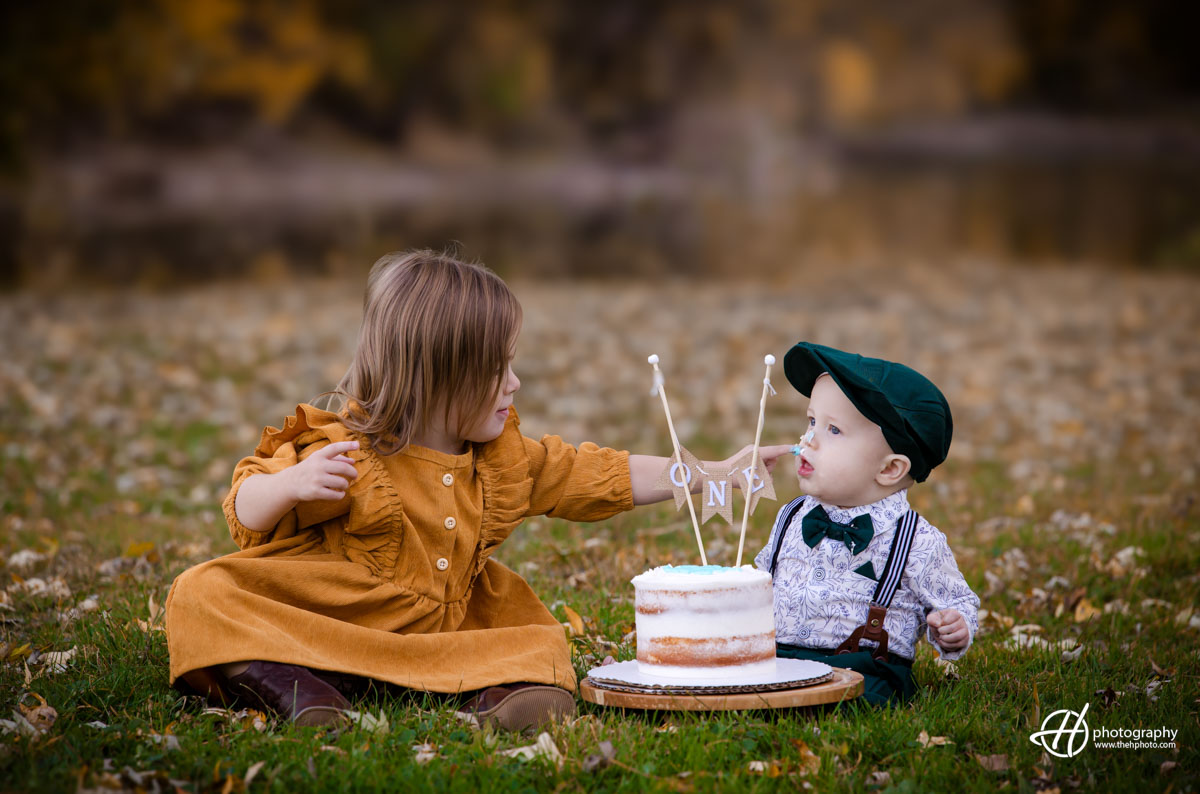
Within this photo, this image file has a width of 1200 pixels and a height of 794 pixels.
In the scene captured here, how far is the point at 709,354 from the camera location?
1305 centimetres

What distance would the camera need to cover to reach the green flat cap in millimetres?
3381

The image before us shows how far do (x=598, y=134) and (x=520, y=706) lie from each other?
100.0ft

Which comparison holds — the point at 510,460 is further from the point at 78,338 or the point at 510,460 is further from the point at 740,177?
the point at 740,177

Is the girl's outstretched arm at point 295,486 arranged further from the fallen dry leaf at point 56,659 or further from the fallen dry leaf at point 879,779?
the fallen dry leaf at point 879,779

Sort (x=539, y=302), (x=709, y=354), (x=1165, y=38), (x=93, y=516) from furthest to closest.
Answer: (x=1165, y=38)
(x=539, y=302)
(x=709, y=354)
(x=93, y=516)

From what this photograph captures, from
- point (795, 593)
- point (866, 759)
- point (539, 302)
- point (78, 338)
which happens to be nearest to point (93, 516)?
point (795, 593)

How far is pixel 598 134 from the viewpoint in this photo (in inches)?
1280

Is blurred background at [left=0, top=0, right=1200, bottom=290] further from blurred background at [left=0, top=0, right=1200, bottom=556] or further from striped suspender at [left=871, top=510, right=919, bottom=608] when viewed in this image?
striped suspender at [left=871, top=510, right=919, bottom=608]

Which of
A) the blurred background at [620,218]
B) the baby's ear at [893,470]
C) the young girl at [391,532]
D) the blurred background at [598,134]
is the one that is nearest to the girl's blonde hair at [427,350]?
the young girl at [391,532]

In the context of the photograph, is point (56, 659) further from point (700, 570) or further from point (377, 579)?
point (700, 570)

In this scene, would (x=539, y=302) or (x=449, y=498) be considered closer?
(x=449, y=498)

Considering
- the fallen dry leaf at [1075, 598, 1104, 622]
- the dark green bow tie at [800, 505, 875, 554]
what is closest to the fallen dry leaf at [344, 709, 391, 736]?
the dark green bow tie at [800, 505, 875, 554]

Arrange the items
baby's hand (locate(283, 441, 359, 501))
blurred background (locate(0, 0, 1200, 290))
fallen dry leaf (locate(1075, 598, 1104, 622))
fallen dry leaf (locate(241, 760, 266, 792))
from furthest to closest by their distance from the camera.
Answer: blurred background (locate(0, 0, 1200, 290)), fallen dry leaf (locate(1075, 598, 1104, 622)), baby's hand (locate(283, 441, 359, 501)), fallen dry leaf (locate(241, 760, 266, 792))

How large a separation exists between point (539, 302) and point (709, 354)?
17.6ft
